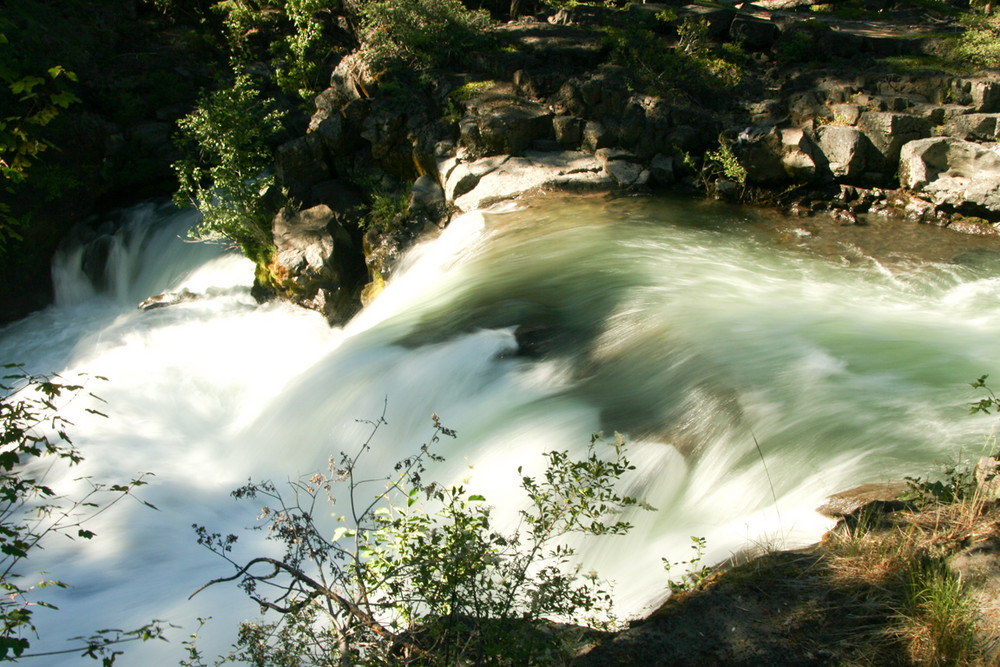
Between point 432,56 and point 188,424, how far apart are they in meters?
7.14

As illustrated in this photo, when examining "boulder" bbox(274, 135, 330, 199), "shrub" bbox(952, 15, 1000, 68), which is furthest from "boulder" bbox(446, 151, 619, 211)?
"shrub" bbox(952, 15, 1000, 68)

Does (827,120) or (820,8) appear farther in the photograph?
(820,8)

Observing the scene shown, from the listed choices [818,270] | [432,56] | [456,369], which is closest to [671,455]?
[456,369]

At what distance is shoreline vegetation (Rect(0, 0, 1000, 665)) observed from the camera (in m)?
8.88

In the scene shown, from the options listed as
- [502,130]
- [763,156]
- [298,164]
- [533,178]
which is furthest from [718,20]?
[298,164]

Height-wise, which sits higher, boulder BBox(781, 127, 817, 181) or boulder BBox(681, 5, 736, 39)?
boulder BBox(681, 5, 736, 39)

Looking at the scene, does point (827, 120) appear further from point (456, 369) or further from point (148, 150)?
point (148, 150)

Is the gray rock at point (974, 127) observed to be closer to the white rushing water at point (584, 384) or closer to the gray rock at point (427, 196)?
the white rushing water at point (584, 384)

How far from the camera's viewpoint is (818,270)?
23.8ft

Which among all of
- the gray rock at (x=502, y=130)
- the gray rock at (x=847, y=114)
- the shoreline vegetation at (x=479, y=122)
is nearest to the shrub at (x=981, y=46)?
the shoreline vegetation at (x=479, y=122)

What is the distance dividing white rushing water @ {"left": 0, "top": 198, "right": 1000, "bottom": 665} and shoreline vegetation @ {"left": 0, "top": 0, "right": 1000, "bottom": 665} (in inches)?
36.1

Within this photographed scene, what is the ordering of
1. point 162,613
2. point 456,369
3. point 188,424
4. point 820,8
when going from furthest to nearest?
→ point 820,8
point 188,424
point 456,369
point 162,613

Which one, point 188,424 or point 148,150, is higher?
point 148,150

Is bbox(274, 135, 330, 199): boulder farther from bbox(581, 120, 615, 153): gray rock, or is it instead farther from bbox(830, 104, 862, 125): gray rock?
bbox(830, 104, 862, 125): gray rock
